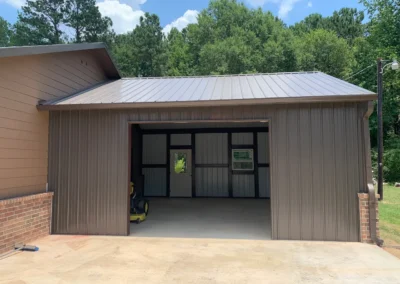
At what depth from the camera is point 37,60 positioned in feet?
18.8

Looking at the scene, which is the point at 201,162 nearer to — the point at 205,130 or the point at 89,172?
the point at 205,130

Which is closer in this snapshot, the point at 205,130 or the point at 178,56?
the point at 205,130

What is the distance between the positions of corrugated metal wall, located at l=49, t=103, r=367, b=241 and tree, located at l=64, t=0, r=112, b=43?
1916cm

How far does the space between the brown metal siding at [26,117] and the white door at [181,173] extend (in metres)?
5.63

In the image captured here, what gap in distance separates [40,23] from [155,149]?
16589mm

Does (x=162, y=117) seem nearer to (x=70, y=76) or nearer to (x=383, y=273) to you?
(x=70, y=76)

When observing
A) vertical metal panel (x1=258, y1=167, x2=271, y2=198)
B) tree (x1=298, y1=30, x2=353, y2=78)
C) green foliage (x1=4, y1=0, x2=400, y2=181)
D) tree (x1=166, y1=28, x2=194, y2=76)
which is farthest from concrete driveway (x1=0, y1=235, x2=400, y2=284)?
tree (x1=166, y1=28, x2=194, y2=76)

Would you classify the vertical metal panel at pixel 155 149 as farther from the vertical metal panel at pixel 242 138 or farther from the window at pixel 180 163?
the vertical metal panel at pixel 242 138

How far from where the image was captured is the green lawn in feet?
19.1

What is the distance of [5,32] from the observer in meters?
25.7

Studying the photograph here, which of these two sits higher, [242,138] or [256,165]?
[242,138]

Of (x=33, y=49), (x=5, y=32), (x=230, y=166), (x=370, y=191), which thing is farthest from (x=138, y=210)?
(x=5, y=32)

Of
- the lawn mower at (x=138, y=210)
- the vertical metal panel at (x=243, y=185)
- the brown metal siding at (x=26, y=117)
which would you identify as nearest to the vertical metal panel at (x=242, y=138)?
the vertical metal panel at (x=243, y=185)

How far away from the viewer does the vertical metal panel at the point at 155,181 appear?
1160 cm
